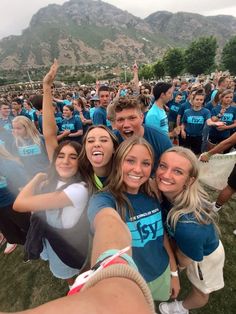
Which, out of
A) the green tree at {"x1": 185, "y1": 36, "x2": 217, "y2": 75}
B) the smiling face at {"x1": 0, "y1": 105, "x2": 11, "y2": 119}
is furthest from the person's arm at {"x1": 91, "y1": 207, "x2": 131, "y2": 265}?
the green tree at {"x1": 185, "y1": 36, "x2": 217, "y2": 75}

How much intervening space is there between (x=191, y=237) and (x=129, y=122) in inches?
55.0

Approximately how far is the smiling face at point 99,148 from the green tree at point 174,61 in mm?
61995

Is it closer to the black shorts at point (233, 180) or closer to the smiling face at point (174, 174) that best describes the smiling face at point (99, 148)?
the smiling face at point (174, 174)

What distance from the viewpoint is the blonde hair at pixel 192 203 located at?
1.80 metres

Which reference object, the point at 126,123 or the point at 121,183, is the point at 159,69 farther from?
the point at 121,183

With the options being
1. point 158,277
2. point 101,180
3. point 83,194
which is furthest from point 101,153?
point 158,277

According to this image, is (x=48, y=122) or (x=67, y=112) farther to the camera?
(x=67, y=112)

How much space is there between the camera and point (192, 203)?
1.85 meters

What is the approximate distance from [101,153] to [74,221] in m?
0.73

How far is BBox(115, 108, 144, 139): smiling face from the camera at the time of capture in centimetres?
257

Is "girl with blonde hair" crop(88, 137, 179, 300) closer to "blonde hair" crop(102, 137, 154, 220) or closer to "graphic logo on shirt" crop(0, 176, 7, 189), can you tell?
"blonde hair" crop(102, 137, 154, 220)

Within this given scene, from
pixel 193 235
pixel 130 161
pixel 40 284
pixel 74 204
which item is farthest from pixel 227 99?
pixel 40 284

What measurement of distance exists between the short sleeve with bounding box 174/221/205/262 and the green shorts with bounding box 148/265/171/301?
0.38m

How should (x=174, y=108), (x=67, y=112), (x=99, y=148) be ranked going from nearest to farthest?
(x=99, y=148) → (x=67, y=112) → (x=174, y=108)
